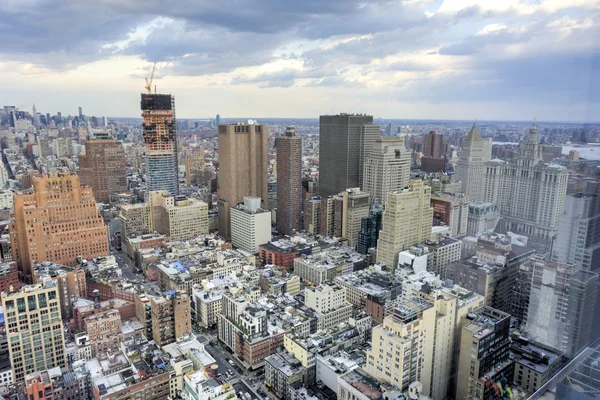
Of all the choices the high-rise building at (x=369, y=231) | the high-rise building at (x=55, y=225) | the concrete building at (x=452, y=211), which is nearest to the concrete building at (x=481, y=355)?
the concrete building at (x=452, y=211)

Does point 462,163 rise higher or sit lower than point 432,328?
higher

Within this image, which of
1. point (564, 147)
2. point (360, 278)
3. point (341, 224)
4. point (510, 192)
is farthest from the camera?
point (341, 224)

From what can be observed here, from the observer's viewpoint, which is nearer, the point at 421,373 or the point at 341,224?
the point at 421,373

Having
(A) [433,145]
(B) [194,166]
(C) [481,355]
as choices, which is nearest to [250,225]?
(A) [433,145]

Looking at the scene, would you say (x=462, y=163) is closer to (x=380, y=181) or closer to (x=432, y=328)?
(x=380, y=181)

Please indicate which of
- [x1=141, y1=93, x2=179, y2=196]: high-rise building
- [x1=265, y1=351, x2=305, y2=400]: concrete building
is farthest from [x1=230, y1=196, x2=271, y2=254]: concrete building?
[x1=265, y1=351, x2=305, y2=400]: concrete building

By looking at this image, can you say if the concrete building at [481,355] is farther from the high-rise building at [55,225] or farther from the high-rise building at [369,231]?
the high-rise building at [55,225]

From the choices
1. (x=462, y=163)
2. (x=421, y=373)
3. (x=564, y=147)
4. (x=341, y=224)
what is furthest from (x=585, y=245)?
(x=341, y=224)
